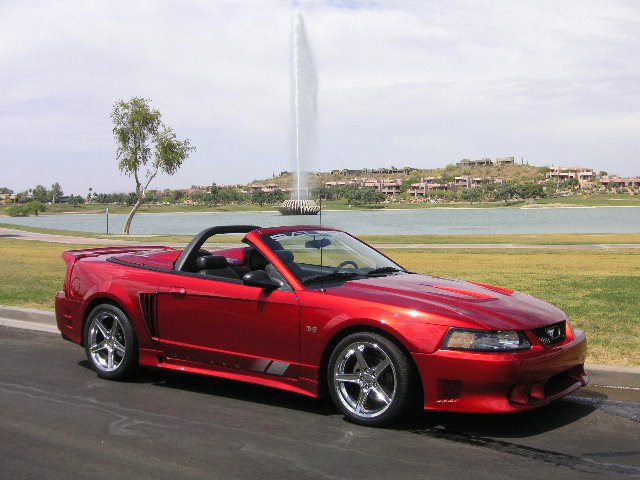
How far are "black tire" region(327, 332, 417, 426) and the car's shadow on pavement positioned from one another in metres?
0.19

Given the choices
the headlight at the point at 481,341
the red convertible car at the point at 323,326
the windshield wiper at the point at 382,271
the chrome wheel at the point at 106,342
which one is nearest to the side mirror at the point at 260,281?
Result: the red convertible car at the point at 323,326

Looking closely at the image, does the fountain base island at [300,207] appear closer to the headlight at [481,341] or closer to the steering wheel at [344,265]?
the steering wheel at [344,265]

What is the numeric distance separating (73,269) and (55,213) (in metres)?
120

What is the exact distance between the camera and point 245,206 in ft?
397

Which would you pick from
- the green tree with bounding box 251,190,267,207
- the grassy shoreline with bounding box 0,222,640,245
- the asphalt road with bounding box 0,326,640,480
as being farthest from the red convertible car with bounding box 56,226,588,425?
→ the green tree with bounding box 251,190,267,207

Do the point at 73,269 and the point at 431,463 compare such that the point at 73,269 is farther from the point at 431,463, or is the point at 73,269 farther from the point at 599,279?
the point at 599,279

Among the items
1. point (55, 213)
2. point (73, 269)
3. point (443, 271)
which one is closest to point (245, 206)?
point (55, 213)

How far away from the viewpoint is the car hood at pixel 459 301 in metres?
5.22

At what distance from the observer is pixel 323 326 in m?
5.56

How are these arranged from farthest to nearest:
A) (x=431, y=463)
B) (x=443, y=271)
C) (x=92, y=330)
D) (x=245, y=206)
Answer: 1. (x=245, y=206)
2. (x=443, y=271)
3. (x=92, y=330)
4. (x=431, y=463)

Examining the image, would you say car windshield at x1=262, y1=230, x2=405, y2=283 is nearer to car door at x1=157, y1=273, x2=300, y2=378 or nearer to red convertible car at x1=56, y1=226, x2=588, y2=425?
red convertible car at x1=56, y1=226, x2=588, y2=425

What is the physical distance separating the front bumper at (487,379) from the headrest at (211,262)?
77.4 inches

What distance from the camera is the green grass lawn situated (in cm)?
837

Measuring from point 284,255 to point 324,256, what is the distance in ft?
1.55
